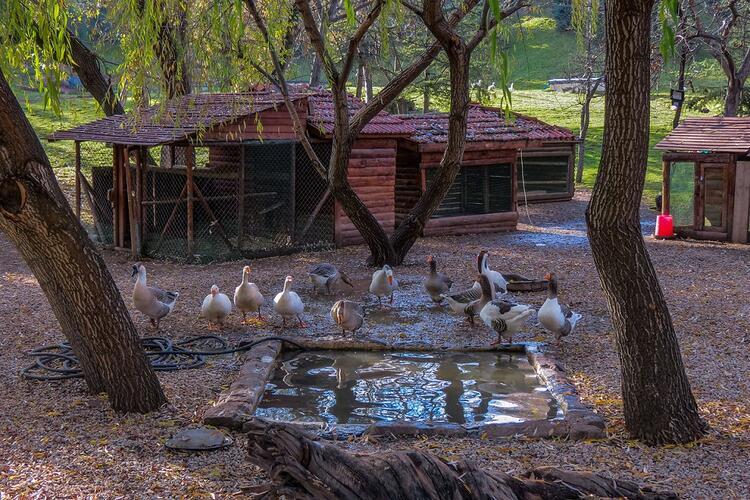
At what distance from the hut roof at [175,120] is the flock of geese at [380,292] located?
3.89 meters

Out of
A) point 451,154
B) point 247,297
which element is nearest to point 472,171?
point 451,154

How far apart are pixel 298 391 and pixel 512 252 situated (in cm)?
1048

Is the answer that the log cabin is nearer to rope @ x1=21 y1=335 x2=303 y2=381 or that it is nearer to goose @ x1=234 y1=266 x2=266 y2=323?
goose @ x1=234 y1=266 x2=266 y2=323

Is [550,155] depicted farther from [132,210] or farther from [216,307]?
[216,307]

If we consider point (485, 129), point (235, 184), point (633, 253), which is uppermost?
point (485, 129)

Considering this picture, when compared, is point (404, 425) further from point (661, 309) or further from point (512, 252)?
point (512, 252)

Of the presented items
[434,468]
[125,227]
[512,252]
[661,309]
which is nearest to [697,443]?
[661,309]

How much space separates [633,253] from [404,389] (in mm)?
2930

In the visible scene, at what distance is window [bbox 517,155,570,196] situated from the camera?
27234mm

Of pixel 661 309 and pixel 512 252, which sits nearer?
pixel 661 309

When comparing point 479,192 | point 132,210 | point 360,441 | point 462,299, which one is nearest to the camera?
point 360,441

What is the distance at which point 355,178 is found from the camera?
1841 centimetres

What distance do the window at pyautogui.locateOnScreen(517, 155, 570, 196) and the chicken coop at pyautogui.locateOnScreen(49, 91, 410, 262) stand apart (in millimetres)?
9108

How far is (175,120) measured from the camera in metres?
14.1
